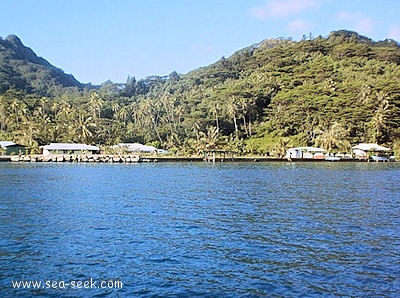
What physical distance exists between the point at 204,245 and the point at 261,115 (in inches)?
4173

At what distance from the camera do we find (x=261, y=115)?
120m

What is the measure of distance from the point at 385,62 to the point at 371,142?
207 ft

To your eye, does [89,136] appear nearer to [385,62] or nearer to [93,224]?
[93,224]

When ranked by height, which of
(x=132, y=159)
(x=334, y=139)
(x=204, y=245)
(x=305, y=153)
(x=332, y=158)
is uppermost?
(x=334, y=139)

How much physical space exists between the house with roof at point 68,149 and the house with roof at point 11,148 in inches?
170

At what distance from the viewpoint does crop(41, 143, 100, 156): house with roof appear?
89.6 metres

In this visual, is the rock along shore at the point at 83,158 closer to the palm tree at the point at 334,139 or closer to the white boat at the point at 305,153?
the white boat at the point at 305,153

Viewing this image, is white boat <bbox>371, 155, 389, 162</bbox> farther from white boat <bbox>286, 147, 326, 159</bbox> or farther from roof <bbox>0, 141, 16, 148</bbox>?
roof <bbox>0, 141, 16, 148</bbox>

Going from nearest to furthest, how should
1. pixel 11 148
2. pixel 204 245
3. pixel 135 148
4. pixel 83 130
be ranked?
pixel 204 245 → pixel 11 148 → pixel 135 148 → pixel 83 130

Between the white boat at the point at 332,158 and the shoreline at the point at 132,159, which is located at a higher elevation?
the white boat at the point at 332,158

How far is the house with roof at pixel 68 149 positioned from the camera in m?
89.6

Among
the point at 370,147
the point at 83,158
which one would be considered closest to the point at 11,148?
the point at 83,158

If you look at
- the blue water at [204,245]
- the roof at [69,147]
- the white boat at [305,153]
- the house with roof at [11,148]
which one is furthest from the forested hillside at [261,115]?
the blue water at [204,245]

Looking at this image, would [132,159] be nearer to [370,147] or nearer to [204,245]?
[370,147]
